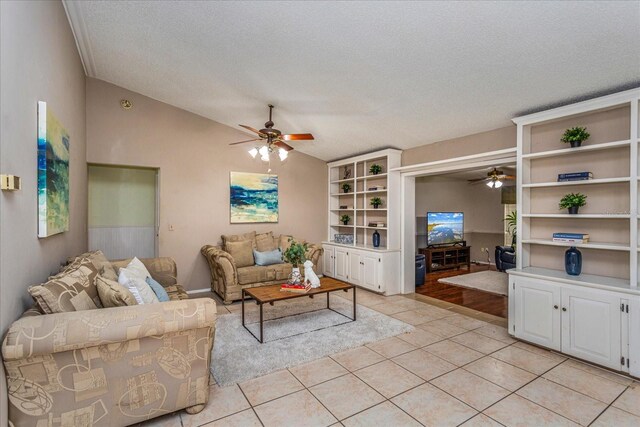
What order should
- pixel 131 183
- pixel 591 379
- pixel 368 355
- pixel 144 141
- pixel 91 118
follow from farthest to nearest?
pixel 131 183 → pixel 144 141 → pixel 91 118 → pixel 368 355 → pixel 591 379

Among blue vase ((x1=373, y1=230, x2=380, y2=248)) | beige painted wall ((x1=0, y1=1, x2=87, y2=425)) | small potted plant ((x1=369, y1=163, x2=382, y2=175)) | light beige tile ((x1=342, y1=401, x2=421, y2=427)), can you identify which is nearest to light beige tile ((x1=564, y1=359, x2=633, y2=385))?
light beige tile ((x1=342, y1=401, x2=421, y2=427))

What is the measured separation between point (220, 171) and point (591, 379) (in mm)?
5513

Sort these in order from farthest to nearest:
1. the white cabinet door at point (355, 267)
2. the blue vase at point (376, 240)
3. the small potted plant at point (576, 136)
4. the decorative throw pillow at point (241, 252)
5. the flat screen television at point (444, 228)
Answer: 1. the flat screen television at point (444, 228)
2. the white cabinet door at point (355, 267)
3. the blue vase at point (376, 240)
4. the decorative throw pillow at point (241, 252)
5. the small potted plant at point (576, 136)

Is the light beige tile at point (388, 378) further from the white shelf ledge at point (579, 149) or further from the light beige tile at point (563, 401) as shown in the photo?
the white shelf ledge at point (579, 149)

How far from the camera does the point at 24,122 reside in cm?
197

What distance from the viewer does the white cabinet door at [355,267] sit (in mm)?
5637

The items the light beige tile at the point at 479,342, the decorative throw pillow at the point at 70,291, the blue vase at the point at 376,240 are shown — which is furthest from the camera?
the blue vase at the point at 376,240

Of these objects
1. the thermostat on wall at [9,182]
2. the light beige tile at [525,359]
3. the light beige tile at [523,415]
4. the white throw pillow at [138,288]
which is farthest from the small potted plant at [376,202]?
the thermostat on wall at [9,182]

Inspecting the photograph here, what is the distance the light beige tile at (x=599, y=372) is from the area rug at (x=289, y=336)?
154 cm

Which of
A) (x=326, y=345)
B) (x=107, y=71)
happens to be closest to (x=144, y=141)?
(x=107, y=71)

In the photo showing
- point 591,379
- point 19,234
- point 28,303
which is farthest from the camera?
point 591,379

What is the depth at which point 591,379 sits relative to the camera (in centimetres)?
264

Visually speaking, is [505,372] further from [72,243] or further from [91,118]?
[91,118]

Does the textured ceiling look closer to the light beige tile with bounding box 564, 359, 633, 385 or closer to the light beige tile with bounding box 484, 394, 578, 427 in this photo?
the light beige tile with bounding box 564, 359, 633, 385
